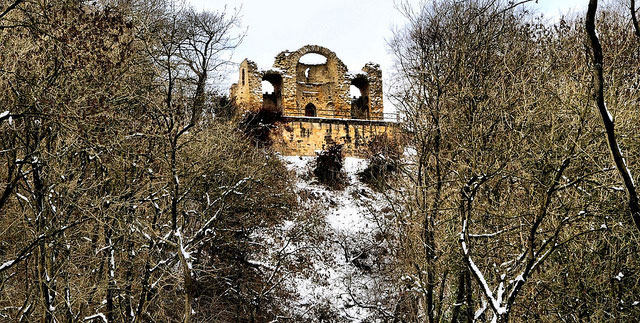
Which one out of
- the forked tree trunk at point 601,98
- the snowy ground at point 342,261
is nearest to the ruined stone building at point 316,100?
the snowy ground at point 342,261

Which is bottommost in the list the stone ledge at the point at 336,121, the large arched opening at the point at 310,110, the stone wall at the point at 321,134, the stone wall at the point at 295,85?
the stone wall at the point at 321,134

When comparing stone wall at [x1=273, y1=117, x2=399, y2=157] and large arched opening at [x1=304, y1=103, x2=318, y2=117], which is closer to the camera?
stone wall at [x1=273, y1=117, x2=399, y2=157]

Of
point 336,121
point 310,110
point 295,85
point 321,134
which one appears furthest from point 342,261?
point 310,110

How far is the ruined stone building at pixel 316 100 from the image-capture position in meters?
26.3

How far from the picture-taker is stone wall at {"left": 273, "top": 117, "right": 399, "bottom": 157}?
84.9ft

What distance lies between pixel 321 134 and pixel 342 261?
8100 millimetres

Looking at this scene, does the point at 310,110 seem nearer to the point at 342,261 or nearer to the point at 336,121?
the point at 336,121

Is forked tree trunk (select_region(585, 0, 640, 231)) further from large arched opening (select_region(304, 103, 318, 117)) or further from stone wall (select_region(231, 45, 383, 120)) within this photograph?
large arched opening (select_region(304, 103, 318, 117))

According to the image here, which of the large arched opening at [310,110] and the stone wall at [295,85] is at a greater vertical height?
the stone wall at [295,85]

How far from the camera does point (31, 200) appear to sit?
28.8 feet

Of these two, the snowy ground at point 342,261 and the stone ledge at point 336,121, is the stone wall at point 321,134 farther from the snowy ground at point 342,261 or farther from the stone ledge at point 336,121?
the snowy ground at point 342,261

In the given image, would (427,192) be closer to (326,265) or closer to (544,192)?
(544,192)

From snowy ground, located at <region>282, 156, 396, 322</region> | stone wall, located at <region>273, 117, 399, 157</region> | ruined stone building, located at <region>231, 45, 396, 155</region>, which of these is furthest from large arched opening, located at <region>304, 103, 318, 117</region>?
snowy ground, located at <region>282, 156, 396, 322</region>

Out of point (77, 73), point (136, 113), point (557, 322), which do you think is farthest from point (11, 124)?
point (557, 322)
